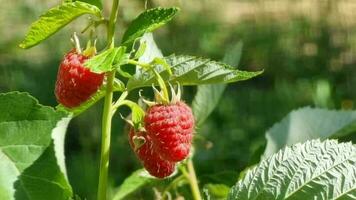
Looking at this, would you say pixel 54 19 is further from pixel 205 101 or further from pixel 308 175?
pixel 205 101

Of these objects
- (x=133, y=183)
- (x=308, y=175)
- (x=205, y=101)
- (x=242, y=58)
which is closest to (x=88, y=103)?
(x=308, y=175)

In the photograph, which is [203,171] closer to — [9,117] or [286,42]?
[9,117]

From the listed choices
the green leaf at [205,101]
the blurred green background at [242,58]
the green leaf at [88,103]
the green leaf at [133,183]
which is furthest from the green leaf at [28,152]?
the blurred green background at [242,58]

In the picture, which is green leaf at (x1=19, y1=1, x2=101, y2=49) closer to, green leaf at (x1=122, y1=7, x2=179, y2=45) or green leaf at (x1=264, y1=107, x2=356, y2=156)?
green leaf at (x1=122, y1=7, x2=179, y2=45)

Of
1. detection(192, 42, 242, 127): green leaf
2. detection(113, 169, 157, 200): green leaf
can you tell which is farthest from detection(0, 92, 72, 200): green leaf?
detection(192, 42, 242, 127): green leaf

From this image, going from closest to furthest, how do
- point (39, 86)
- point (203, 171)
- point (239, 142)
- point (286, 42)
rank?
1. point (203, 171)
2. point (239, 142)
3. point (39, 86)
4. point (286, 42)

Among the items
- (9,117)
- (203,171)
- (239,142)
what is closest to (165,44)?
(239,142)

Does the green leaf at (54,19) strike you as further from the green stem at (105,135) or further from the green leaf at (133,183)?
the green leaf at (133,183)
